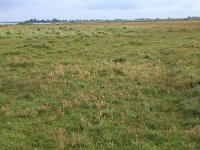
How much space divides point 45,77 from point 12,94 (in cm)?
251

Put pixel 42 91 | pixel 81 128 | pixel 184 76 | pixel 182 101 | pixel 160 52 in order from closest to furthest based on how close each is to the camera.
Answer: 1. pixel 81 128
2. pixel 182 101
3. pixel 42 91
4. pixel 184 76
5. pixel 160 52

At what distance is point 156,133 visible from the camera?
8836mm

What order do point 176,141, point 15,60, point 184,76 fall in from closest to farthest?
point 176,141, point 184,76, point 15,60

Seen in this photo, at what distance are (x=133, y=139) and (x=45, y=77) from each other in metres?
7.51

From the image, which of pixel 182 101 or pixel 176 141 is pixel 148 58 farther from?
pixel 176 141

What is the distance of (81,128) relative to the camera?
30.8 ft

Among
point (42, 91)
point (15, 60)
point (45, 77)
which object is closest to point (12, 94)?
point (42, 91)

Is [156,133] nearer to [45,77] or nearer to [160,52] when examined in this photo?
[45,77]

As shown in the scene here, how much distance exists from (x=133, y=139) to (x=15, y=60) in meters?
13.6

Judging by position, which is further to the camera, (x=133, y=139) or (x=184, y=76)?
(x=184, y=76)

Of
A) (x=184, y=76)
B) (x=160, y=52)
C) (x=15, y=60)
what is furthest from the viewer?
(x=160, y=52)

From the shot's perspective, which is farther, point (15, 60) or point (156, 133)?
point (15, 60)

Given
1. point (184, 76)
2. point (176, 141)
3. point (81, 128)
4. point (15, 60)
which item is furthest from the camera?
point (15, 60)

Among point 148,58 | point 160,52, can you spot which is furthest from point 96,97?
point 160,52
